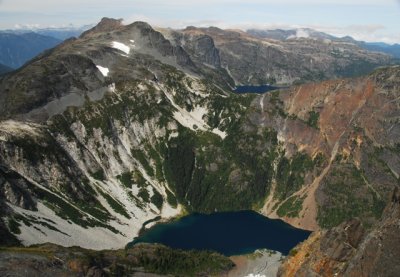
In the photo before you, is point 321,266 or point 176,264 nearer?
point 321,266

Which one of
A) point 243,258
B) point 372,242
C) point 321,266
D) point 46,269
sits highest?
point 372,242

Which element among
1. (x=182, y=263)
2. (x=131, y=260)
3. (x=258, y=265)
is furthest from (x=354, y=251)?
(x=131, y=260)

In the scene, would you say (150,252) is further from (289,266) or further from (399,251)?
(399,251)

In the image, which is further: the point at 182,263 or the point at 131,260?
the point at 182,263

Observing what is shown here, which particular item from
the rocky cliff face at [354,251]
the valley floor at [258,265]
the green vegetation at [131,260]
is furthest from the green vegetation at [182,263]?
the rocky cliff face at [354,251]

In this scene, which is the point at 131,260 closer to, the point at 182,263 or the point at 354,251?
the point at 182,263

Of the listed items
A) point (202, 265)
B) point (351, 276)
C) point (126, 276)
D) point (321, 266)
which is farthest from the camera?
point (202, 265)

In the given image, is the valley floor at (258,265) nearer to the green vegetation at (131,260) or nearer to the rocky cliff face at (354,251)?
the green vegetation at (131,260)

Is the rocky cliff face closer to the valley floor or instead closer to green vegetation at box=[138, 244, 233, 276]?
the valley floor

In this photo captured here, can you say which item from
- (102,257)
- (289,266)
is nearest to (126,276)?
(102,257)
